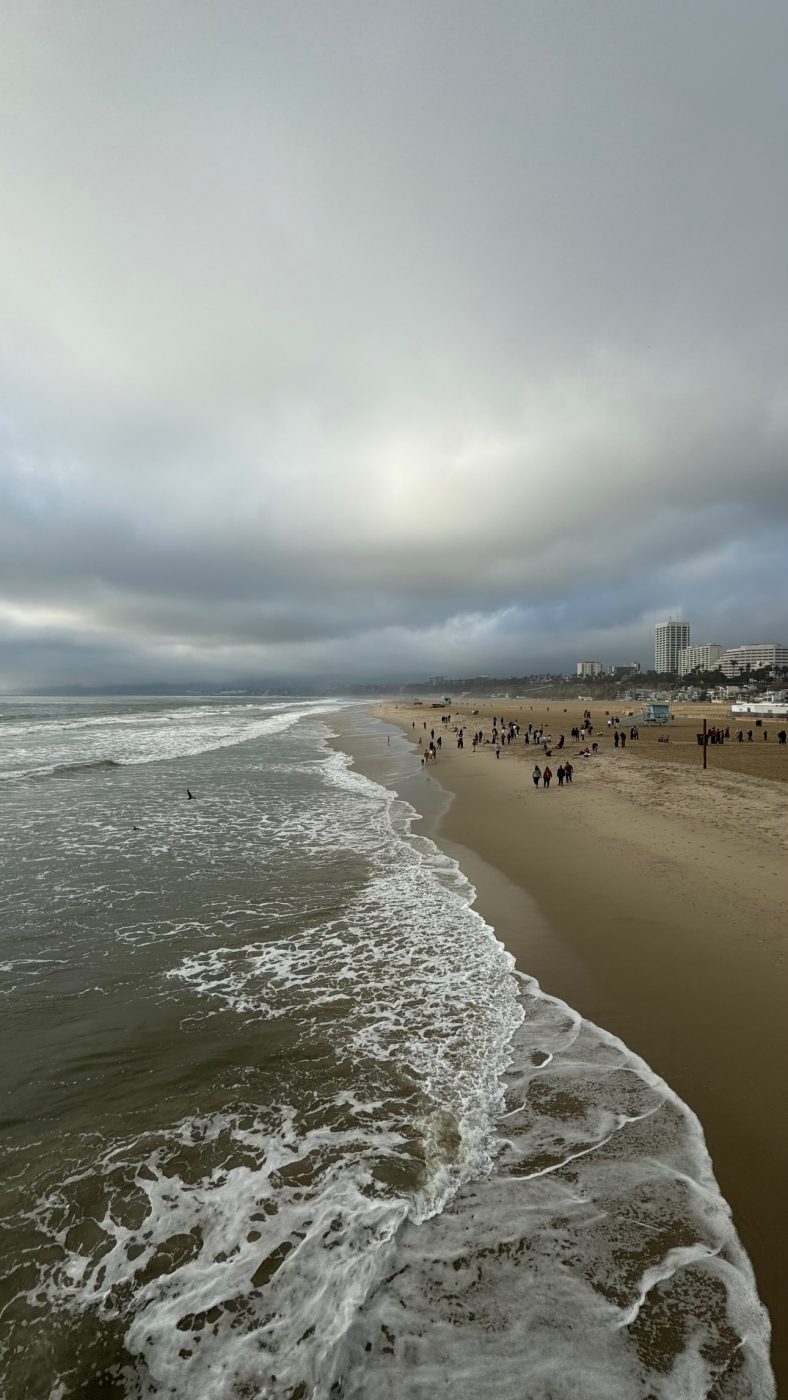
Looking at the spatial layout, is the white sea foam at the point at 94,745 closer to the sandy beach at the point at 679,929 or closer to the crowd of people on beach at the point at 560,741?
the crowd of people on beach at the point at 560,741

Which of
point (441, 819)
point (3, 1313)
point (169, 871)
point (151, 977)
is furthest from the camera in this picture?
point (441, 819)

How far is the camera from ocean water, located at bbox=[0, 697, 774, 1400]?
352 cm

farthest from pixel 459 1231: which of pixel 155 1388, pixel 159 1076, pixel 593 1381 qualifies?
pixel 159 1076

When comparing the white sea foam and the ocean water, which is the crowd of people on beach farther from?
the white sea foam

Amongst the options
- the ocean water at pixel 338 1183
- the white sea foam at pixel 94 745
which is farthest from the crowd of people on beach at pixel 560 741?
the white sea foam at pixel 94 745

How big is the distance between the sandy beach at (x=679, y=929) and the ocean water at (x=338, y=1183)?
37cm

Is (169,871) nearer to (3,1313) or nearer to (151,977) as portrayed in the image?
(151,977)

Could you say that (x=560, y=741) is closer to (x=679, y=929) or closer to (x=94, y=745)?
(x=679, y=929)

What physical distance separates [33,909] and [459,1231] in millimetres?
10451

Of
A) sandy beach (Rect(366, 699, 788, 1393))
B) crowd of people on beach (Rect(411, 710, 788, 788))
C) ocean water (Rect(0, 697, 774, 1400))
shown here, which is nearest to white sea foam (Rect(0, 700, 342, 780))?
crowd of people on beach (Rect(411, 710, 788, 788))

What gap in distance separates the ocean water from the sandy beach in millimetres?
366

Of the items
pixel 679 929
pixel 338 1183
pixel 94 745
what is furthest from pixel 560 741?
pixel 94 745

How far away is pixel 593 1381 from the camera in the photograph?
3367 mm

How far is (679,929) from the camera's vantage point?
950cm
